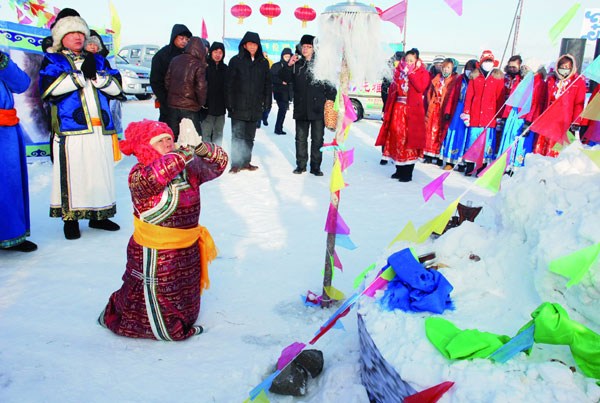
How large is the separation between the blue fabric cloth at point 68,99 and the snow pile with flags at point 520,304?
2.91 metres

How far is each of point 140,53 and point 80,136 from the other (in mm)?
15017

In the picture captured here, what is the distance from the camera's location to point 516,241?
1.99m

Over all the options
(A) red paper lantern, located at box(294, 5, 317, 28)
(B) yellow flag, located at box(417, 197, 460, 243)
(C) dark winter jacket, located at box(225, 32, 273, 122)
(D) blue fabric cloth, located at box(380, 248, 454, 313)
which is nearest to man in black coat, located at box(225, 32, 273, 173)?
(C) dark winter jacket, located at box(225, 32, 273, 122)

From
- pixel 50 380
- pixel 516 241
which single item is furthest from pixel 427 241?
pixel 50 380

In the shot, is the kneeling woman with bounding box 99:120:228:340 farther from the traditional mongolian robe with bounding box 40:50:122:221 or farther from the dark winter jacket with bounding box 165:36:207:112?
the dark winter jacket with bounding box 165:36:207:112

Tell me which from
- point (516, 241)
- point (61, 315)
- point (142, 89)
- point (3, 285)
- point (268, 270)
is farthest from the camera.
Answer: point (142, 89)

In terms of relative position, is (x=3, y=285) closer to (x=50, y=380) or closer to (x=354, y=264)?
(x=50, y=380)

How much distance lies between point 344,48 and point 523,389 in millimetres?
2022

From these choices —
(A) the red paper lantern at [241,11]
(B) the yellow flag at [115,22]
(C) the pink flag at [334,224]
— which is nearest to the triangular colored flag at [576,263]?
(C) the pink flag at [334,224]

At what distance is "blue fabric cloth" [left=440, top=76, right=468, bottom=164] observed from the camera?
7.07 metres

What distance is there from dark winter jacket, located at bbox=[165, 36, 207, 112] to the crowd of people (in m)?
2.71

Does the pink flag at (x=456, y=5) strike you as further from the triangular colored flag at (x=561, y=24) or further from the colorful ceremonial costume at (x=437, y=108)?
the colorful ceremonial costume at (x=437, y=108)

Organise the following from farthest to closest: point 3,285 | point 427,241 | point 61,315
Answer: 1. point 3,285
2. point 61,315
3. point 427,241

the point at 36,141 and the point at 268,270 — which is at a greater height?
the point at 36,141
